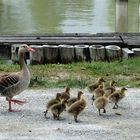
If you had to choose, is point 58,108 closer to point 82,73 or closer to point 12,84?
point 12,84

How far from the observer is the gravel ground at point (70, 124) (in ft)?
24.5

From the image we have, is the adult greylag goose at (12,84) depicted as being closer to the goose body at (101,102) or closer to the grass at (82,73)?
the goose body at (101,102)

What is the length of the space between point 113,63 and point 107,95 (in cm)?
378

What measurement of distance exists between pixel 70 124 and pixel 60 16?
69.7ft

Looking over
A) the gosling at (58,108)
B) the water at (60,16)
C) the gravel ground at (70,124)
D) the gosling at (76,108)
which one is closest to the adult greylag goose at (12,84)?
the gravel ground at (70,124)

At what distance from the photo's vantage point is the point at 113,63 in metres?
12.5

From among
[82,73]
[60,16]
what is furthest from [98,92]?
[60,16]

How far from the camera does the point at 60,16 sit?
94.9 feet

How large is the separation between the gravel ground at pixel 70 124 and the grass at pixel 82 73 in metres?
1.29

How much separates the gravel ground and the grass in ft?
4.22

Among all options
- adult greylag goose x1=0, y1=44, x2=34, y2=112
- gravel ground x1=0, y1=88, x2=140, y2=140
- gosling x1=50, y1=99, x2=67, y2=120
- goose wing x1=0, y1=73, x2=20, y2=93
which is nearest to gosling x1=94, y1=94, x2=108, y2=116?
gravel ground x1=0, y1=88, x2=140, y2=140

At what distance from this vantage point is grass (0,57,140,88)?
10.7 m

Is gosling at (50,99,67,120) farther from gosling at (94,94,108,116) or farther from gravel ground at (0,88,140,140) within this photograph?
gosling at (94,94,108,116)

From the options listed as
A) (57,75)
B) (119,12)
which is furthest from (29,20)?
(57,75)
